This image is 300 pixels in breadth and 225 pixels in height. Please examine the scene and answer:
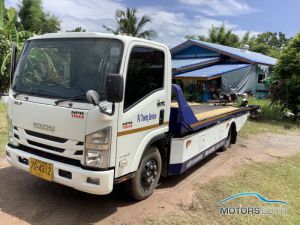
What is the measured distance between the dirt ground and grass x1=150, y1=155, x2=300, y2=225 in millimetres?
217

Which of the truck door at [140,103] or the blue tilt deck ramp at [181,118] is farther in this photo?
the blue tilt deck ramp at [181,118]

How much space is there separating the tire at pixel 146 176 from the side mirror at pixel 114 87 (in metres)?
1.30

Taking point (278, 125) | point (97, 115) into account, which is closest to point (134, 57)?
point (97, 115)

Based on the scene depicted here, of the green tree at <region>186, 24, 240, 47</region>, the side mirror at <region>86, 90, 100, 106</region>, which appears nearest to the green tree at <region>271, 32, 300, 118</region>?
the side mirror at <region>86, 90, 100, 106</region>

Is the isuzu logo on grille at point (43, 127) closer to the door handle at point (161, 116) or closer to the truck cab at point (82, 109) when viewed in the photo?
the truck cab at point (82, 109)

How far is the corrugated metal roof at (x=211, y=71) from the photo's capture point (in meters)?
18.5

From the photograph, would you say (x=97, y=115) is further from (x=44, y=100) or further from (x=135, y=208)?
(x=135, y=208)

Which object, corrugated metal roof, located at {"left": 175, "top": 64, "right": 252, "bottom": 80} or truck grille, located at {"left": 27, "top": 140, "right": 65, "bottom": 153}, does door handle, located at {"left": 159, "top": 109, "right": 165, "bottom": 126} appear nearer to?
truck grille, located at {"left": 27, "top": 140, "right": 65, "bottom": 153}

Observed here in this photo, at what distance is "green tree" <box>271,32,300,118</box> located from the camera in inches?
510

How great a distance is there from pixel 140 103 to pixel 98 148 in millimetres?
834

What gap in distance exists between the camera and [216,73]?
18.7 m

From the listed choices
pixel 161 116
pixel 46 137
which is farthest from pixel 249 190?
pixel 46 137

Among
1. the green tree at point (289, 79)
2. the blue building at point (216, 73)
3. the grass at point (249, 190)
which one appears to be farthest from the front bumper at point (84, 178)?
the blue building at point (216, 73)

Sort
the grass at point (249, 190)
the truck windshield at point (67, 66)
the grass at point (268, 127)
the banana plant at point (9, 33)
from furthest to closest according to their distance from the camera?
the banana plant at point (9, 33)
the grass at point (268, 127)
the grass at point (249, 190)
the truck windshield at point (67, 66)
